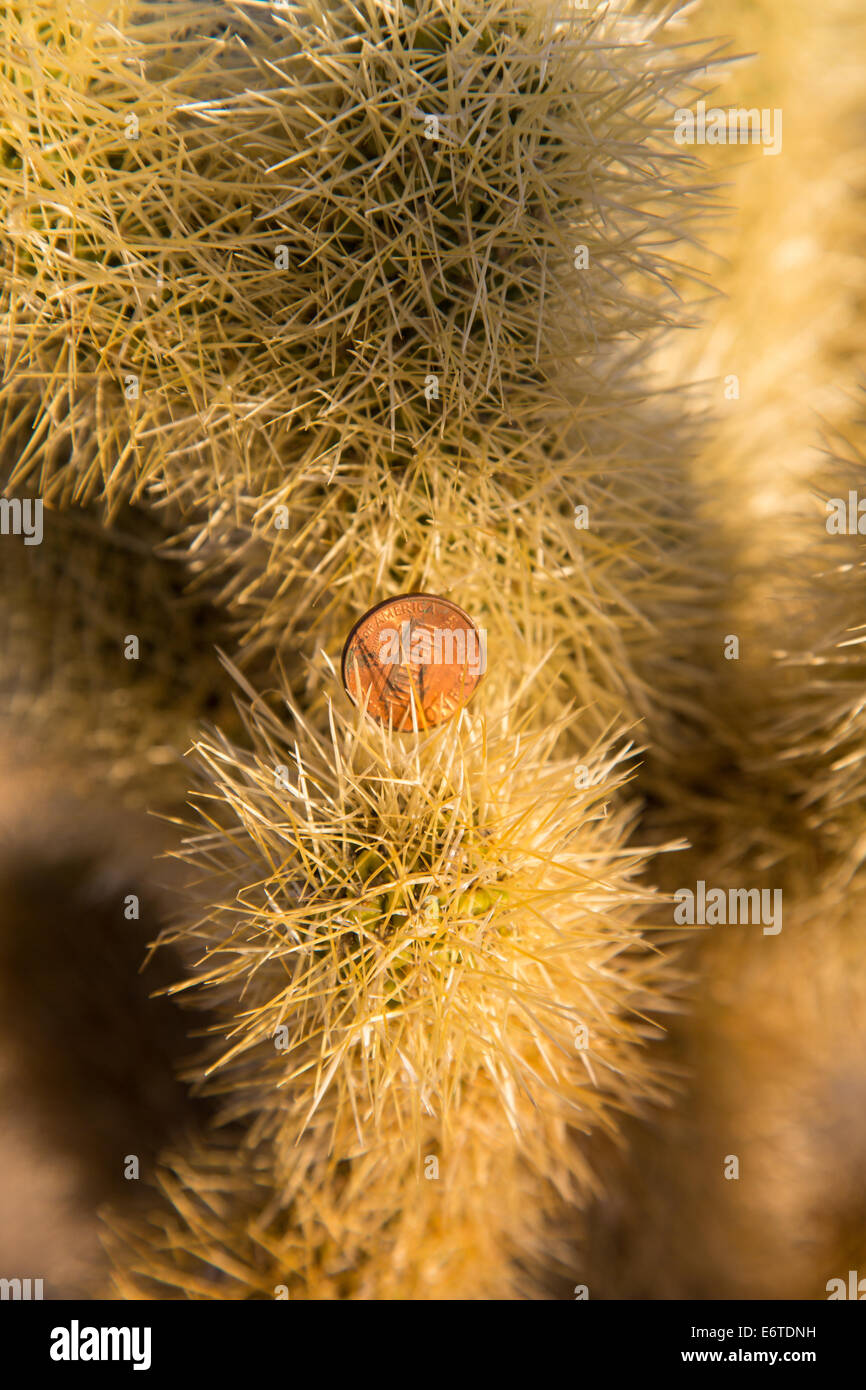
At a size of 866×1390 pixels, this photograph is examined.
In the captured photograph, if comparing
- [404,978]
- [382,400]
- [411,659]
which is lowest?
[404,978]

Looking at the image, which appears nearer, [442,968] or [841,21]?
[442,968]

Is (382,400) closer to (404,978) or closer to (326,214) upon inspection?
(326,214)

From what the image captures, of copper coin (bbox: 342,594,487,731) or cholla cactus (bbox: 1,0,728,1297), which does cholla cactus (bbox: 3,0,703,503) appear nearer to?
cholla cactus (bbox: 1,0,728,1297)

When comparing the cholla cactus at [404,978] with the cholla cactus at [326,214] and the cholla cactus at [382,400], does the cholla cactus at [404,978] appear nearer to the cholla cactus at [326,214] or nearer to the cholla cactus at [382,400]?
the cholla cactus at [382,400]

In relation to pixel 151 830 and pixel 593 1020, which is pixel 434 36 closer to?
pixel 593 1020

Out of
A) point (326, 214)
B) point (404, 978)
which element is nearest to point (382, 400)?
point (326, 214)

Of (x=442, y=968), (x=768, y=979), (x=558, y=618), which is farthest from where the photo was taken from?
(x=768, y=979)

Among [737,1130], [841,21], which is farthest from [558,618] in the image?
[841,21]

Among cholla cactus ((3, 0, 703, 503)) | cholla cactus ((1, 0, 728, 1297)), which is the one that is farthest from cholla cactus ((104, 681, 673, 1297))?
cholla cactus ((3, 0, 703, 503))
